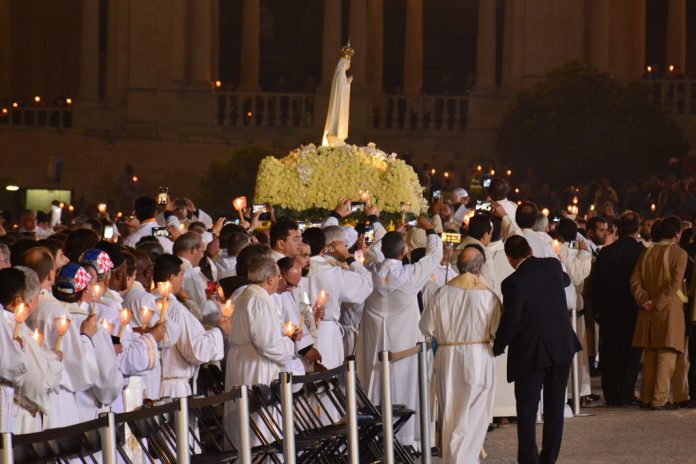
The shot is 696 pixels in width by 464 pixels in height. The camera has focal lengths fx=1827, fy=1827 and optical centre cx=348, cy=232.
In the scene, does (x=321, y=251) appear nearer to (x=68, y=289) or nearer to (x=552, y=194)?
(x=68, y=289)

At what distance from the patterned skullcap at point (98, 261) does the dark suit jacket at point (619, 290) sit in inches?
320

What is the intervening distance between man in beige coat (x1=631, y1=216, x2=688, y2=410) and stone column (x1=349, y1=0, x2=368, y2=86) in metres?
25.9

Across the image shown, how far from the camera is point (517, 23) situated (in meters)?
43.4

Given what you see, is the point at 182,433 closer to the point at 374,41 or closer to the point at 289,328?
the point at 289,328

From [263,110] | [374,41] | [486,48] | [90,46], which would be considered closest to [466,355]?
[263,110]

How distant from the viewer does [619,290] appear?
1903cm

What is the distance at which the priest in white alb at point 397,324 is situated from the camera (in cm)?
1559

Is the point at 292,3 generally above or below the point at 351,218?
above

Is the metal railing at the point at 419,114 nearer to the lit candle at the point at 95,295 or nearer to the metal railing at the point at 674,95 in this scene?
the metal railing at the point at 674,95

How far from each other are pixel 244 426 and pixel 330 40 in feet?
113

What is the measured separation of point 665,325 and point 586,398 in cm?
152

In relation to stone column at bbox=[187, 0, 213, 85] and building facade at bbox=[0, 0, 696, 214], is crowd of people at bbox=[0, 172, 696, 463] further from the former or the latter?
stone column at bbox=[187, 0, 213, 85]

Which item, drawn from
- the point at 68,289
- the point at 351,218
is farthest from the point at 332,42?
the point at 68,289

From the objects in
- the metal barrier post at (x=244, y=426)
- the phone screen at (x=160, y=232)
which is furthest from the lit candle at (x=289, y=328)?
the phone screen at (x=160, y=232)
